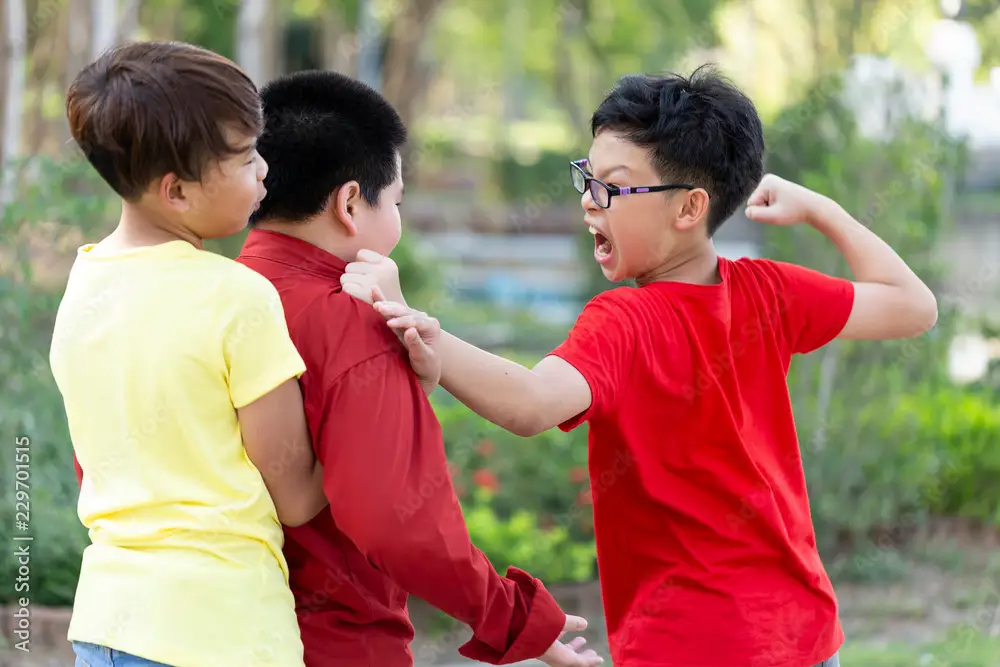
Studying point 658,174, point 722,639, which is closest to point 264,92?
point 658,174

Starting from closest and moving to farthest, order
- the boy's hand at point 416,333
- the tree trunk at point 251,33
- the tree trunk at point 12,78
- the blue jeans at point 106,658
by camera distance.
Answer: the blue jeans at point 106,658, the boy's hand at point 416,333, the tree trunk at point 12,78, the tree trunk at point 251,33

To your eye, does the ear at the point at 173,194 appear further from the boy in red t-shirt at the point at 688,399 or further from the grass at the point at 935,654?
the grass at the point at 935,654

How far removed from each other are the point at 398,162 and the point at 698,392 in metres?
0.68

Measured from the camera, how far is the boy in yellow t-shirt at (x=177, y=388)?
1620mm

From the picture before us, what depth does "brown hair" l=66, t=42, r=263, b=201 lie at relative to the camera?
5.33ft

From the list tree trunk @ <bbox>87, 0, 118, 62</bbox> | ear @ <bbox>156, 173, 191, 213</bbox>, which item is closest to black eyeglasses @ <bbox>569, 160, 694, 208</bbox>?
ear @ <bbox>156, 173, 191, 213</bbox>

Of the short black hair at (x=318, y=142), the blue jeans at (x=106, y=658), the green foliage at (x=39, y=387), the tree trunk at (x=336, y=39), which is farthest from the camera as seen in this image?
the tree trunk at (x=336, y=39)

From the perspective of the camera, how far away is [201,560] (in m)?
1.63

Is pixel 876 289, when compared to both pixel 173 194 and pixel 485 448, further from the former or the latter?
pixel 485 448

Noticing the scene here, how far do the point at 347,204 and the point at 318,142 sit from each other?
11 centimetres

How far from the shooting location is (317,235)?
189cm

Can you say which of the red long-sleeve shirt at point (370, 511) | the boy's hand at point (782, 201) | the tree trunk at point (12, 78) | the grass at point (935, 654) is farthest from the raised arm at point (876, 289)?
the tree trunk at point (12, 78)

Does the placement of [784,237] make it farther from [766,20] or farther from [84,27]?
[84,27]

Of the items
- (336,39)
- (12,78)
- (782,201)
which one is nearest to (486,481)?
(782,201)
